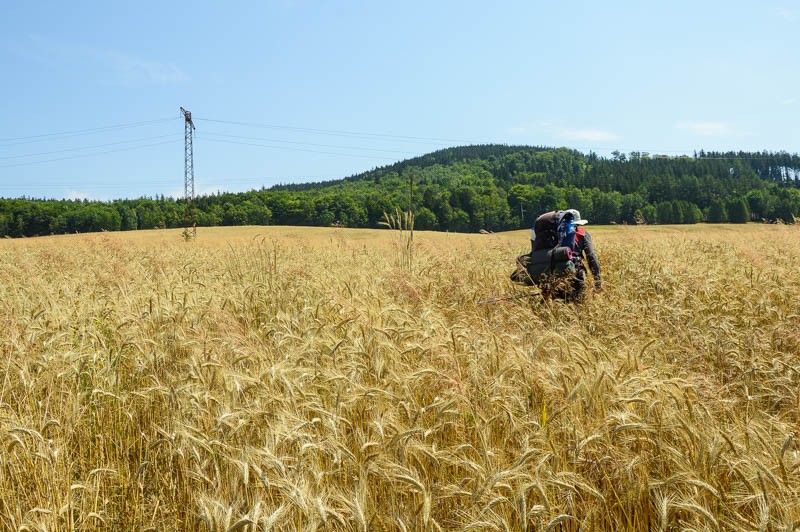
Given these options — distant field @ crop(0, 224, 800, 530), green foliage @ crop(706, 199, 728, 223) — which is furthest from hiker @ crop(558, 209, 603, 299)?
green foliage @ crop(706, 199, 728, 223)

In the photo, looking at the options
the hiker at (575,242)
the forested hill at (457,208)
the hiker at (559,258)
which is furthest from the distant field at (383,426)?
the forested hill at (457,208)

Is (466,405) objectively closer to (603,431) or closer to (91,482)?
(603,431)

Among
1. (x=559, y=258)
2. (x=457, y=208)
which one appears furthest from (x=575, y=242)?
(x=457, y=208)

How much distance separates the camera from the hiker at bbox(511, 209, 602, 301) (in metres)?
5.55

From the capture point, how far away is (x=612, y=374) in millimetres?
2541

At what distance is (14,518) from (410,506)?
Answer: 5.33 ft

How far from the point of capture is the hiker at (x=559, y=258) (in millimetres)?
5555

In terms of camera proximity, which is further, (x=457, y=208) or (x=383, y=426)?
(x=457, y=208)

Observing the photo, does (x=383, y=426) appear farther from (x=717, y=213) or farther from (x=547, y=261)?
(x=717, y=213)

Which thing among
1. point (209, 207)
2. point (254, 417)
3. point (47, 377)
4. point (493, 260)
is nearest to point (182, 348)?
point (47, 377)

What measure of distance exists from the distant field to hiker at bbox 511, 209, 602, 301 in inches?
36.5

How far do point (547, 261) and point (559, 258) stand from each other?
0.15 metres

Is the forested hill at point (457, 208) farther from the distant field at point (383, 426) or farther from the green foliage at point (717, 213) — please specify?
the distant field at point (383, 426)

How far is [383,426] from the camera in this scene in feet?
7.53
